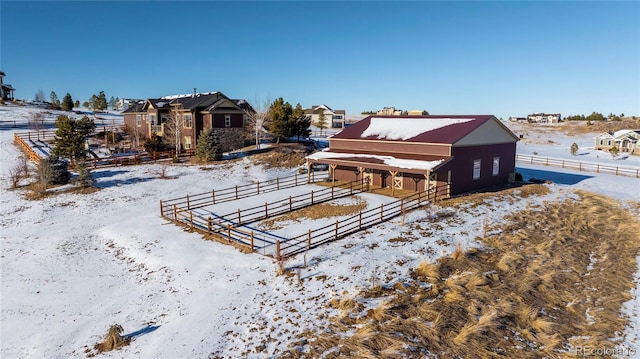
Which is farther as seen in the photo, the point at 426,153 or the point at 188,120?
the point at 188,120

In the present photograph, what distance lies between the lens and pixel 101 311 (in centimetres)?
1448

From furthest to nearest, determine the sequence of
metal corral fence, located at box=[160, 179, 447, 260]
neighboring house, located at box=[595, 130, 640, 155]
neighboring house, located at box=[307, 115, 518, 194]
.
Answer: neighboring house, located at box=[595, 130, 640, 155], neighboring house, located at box=[307, 115, 518, 194], metal corral fence, located at box=[160, 179, 447, 260]

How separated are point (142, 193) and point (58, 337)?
1890 centimetres

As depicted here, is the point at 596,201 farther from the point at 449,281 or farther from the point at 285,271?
the point at 285,271

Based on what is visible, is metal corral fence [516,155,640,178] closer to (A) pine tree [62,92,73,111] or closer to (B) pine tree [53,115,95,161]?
(B) pine tree [53,115,95,161]

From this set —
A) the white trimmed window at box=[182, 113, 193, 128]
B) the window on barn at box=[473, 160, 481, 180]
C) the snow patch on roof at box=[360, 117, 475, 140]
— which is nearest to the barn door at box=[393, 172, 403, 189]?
the snow patch on roof at box=[360, 117, 475, 140]

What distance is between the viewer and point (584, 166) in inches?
1863

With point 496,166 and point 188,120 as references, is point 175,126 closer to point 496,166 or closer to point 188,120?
point 188,120

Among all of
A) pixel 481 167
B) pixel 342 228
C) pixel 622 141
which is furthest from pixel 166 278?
pixel 622 141

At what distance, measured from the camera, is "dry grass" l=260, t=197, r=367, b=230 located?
23.1 metres

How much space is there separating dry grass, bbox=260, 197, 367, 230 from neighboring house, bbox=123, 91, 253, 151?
24813mm

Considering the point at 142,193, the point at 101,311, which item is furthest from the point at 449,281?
the point at 142,193

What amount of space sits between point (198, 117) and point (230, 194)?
20270mm

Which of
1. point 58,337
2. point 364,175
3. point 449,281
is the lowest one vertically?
point 58,337
